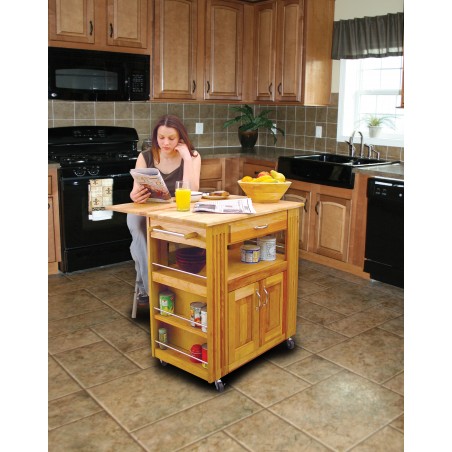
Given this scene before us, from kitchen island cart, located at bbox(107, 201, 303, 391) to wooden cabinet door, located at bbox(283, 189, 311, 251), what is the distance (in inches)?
69.6

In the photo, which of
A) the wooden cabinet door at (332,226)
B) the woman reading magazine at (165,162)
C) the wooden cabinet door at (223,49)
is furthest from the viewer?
the wooden cabinet door at (223,49)

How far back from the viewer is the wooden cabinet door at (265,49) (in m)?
5.06

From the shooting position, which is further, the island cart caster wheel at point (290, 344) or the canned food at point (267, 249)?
the island cart caster wheel at point (290, 344)

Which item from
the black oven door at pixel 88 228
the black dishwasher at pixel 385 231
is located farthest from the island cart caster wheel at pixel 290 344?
the black oven door at pixel 88 228

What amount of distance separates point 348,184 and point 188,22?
210 cm

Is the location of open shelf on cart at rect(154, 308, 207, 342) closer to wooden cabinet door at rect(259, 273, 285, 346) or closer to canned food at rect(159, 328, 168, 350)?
canned food at rect(159, 328, 168, 350)

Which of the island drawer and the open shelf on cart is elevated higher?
the island drawer

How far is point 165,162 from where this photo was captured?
3348 millimetres

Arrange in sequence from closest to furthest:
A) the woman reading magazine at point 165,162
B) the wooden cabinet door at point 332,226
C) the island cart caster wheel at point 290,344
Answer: the island cart caster wheel at point 290,344 → the woman reading magazine at point 165,162 → the wooden cabinet door at point 332,226

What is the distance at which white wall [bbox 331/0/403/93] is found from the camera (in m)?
4.30

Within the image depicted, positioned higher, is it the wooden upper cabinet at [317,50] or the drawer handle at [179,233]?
the wooden upper cabinet at [317,50]

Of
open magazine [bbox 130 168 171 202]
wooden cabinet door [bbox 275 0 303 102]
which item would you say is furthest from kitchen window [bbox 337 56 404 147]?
open magazine [bbox 130 168 171 202]

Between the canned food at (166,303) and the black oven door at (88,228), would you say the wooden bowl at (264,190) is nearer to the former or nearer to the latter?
the canned food at (166,303)
